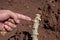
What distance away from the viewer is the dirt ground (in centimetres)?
373

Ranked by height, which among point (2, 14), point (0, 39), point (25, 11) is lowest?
point (0, 39)

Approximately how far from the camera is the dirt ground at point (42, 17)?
3.73 meters

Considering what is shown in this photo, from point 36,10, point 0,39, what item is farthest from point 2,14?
point 36,10

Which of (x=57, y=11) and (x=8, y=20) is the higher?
(x=57, y=11)

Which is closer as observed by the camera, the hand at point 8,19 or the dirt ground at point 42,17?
the hand at point 8,19

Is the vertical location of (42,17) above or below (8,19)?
above

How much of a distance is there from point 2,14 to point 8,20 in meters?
0.12

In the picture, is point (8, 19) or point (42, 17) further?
A: point (42, 17)

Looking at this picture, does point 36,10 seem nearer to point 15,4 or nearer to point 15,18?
point 15,4

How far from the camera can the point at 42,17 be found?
4.20 meters

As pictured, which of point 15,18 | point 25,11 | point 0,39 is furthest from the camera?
point 25,11

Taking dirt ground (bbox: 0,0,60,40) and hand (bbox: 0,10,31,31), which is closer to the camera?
hand (bbox: 0,10,31,31)

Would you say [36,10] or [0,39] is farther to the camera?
[36,10]

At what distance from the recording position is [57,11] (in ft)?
14.2
